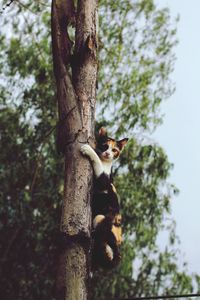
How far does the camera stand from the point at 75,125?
3.75 metres

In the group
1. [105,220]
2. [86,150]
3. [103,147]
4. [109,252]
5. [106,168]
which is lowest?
[109,252]

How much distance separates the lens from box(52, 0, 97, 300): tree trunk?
3.16 meters

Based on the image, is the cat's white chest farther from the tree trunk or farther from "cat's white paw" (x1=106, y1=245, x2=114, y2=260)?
"cat's white paw" (x1=106, y1=245, x2=114, y2=260)

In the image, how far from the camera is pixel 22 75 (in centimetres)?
1302

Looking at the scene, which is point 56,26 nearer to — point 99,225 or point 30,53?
point 99,225

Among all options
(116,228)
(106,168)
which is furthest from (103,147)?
(116,228)

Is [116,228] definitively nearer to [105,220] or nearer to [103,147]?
[105,220]

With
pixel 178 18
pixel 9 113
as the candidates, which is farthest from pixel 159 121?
pixel 9 113

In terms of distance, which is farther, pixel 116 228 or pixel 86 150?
pixel 116 228

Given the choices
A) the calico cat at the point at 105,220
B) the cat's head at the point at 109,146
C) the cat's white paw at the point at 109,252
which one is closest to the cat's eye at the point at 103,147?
the cat's head at the point at 109,146

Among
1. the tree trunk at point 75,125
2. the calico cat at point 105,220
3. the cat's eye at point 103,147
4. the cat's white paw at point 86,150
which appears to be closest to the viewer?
the tree trunk at point 75,125

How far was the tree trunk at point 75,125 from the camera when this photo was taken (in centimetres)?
316

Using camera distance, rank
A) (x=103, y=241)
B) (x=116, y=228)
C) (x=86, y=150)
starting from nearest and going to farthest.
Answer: (x=86, y=150) → (x=103, y=241) → (x=116, y=228)

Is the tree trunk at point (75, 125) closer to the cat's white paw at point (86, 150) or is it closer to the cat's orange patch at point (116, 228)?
the cat's white paw at point (86, 150)
